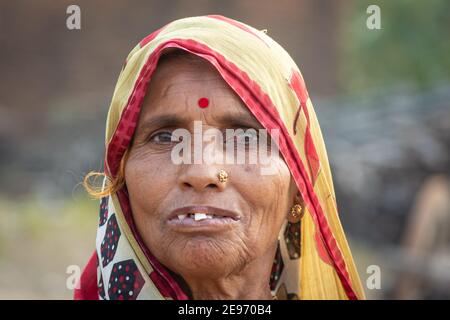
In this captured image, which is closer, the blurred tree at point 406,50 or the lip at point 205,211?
the lip at point 205,211

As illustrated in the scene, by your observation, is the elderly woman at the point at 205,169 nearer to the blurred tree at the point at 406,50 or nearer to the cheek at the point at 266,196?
the cheek at the point at 266,196

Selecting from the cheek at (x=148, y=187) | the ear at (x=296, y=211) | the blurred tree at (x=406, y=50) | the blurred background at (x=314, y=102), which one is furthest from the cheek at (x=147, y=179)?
the blurred tree at (x=406, y=50)

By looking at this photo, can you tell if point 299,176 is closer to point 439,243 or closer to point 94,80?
point 439,243

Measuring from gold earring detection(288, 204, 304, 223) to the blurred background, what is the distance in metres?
5.83

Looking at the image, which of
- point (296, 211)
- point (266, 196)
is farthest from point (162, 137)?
point (296, 211)

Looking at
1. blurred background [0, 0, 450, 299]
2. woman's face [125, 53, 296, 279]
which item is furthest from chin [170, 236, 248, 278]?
blurred background [0, 0, 450, 299]

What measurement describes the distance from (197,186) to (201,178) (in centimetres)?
3

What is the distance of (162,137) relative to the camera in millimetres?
2738

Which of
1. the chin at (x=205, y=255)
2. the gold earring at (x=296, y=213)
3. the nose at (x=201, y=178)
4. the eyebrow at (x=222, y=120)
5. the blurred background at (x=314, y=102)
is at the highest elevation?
the blurred background at (x=314, y=102)

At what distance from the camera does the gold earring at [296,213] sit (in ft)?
9.56

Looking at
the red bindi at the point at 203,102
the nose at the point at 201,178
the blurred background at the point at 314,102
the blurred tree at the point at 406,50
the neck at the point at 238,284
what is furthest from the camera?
the blurred tree at the point at 406,50

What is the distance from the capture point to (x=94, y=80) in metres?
10.4

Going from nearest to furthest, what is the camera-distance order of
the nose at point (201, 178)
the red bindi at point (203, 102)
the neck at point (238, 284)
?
the nose at point (201, 178)
the red bindi at point (203, 102)
the neck at point (238, 284)

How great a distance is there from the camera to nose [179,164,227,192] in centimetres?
255
